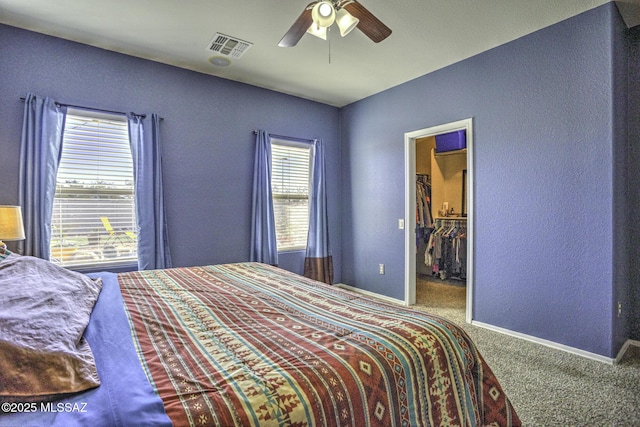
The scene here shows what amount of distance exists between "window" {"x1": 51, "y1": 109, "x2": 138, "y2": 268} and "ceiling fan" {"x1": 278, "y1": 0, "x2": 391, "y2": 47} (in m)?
2.07

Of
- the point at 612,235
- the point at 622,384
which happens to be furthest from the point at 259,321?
the point at 612,235

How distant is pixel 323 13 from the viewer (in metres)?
1.89

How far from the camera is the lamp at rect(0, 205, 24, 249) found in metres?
2.19

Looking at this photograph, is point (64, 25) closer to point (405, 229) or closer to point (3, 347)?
point (3, 347)

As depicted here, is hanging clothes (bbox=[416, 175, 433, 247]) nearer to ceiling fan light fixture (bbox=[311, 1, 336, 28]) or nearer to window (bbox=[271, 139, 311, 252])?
window (bbox=[271, 139, 311, 252])

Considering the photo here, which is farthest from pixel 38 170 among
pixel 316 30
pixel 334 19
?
pixel 334 19

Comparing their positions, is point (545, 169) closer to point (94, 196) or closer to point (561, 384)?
point (561, 384)

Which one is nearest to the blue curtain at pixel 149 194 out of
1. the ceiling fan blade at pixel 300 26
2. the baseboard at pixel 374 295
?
the ceiling fan blade at pixel 300 26

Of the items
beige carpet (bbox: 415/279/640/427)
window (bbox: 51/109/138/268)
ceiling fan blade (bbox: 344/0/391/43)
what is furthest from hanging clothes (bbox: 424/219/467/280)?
window (bbox: 51/109/138/268)

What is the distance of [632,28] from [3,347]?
440 cm

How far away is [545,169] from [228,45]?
3.01m

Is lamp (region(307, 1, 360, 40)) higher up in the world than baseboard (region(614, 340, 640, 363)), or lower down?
higher up

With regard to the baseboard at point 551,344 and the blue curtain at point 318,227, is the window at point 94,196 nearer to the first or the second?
the blue curtain at point 318,227

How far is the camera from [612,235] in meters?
2.34
